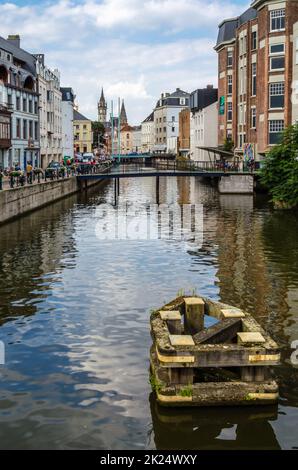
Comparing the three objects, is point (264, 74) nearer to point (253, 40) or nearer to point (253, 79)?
point (253, 79)

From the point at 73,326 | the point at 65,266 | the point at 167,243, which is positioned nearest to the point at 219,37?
the point at 167,243

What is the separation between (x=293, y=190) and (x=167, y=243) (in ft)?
57.0

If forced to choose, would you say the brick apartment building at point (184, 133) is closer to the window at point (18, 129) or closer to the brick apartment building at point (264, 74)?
the brick apartment building at point (264, 74)

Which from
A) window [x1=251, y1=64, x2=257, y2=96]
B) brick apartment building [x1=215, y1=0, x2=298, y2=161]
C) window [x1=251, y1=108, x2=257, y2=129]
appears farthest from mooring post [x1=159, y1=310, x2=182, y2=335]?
window [x1=251, y1=64, x2=257, y2=96]

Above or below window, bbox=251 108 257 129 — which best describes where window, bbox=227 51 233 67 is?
above

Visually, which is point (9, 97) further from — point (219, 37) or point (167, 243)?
point (167, 243)

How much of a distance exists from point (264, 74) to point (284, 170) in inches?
821

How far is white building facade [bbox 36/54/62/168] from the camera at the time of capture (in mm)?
81625

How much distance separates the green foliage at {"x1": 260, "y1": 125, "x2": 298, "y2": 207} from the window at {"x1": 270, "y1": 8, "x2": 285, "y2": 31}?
720 inches

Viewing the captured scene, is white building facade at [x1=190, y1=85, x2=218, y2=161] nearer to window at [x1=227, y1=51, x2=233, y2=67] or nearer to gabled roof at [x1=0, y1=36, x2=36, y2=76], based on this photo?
window at [x1=227, y1=51, x2=233, y2=67]

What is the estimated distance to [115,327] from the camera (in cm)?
1583

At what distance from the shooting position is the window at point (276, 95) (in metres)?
62.1

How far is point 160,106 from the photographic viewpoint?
192 meters

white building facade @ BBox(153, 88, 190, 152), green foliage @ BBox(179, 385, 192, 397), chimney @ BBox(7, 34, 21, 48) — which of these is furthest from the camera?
white building facade @ BBox(153, 88, 190, 152)
